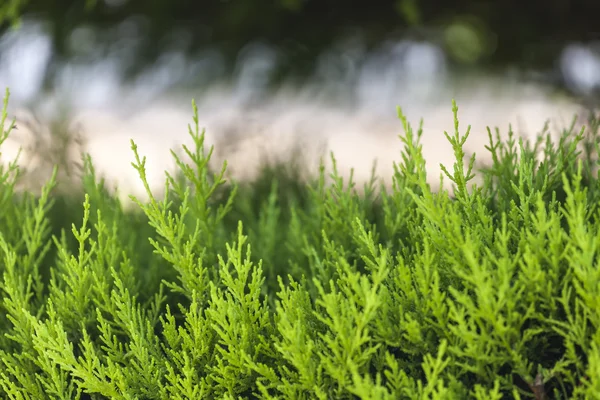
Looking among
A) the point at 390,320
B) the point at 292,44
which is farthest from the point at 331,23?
the point at 390,320

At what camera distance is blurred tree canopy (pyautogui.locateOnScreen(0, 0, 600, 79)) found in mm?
6391

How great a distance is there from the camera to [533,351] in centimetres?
189

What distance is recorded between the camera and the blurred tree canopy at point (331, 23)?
639 cm

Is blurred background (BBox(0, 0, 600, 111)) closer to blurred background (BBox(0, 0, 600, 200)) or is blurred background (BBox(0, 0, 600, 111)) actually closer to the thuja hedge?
blurred background (BBox(0, 0, 600, 200))

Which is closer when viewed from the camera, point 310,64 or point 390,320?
point 390,320

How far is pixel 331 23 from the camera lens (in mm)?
7113

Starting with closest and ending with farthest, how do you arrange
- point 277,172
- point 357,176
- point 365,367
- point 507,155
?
point 365,367
point 507,155
point 277,172
point 357,176

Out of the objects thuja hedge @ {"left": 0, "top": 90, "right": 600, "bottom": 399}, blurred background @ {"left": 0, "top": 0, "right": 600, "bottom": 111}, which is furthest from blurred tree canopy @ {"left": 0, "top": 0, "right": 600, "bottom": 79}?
thuja hedge @ {"left": 0, "top": 90, "right": 600, "bottom": 399}

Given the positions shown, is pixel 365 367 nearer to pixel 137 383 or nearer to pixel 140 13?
pixel 137 383

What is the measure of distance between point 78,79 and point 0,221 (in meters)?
5.10

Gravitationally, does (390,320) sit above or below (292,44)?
below

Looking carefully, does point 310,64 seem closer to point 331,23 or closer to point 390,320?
point 331,23

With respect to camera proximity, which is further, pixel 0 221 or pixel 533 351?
pixel 0 221

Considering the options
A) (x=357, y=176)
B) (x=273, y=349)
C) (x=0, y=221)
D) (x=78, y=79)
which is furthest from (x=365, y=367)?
(x=78, y=79)
